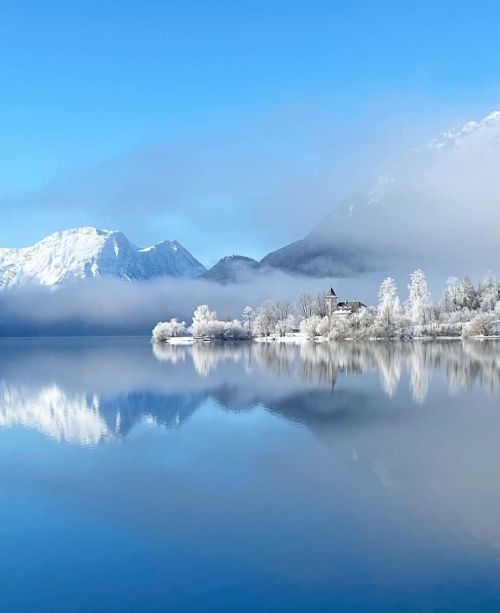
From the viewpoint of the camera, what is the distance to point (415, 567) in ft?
47.8

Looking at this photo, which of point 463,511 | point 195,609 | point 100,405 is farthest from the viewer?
point 100,405

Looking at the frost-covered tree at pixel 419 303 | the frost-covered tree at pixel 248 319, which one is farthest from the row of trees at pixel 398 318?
the frost-covered tree at pixel 248 319

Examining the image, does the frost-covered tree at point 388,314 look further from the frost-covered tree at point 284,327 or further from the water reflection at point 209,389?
the water reflection at point 209,389

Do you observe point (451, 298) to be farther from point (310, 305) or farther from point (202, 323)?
point (202, 323)

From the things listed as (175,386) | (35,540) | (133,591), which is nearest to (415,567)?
(133,591)

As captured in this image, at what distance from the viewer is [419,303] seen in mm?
136875

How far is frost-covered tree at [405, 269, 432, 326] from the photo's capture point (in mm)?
135625

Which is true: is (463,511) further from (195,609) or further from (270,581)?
(195,609)

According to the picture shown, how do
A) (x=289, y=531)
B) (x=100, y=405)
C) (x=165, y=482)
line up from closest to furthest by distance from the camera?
1. (x=289, y=531)
2. (x=165, y=482)
3. (x=100, y=405)

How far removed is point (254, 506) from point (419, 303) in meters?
125

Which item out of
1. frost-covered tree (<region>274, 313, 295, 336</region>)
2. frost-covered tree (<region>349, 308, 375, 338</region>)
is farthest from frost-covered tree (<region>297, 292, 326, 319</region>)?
frost-covered tree (<region>349, 308, 375, 338</region>)

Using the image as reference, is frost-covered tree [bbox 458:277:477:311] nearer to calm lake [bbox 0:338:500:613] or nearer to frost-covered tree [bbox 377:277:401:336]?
frost-covered tree [bbox 377:277:401:336]

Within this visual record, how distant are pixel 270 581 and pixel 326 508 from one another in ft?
17.3

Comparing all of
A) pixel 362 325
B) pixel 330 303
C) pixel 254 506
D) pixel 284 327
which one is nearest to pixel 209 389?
pixel 254 506
